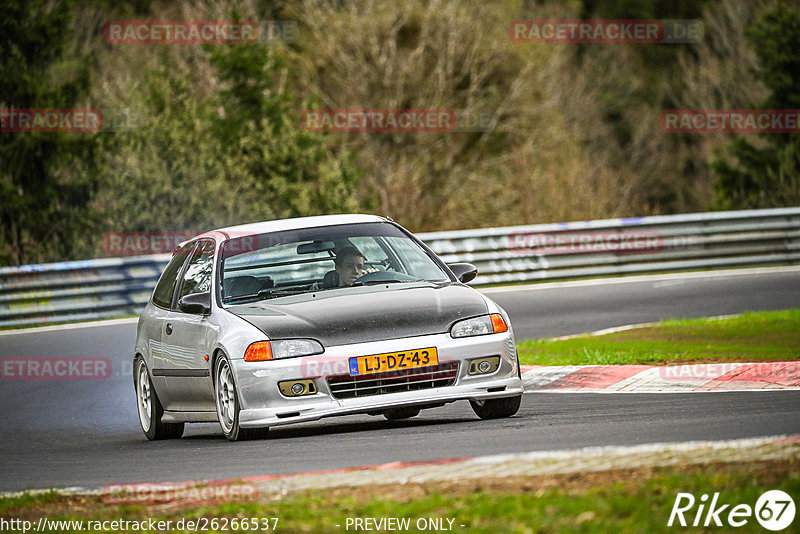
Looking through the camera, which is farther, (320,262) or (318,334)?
(320,262)

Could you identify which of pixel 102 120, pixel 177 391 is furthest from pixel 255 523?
pixel 102 120

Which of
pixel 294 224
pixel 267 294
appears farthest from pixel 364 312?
pixel 294 224

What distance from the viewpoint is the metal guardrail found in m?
21.5

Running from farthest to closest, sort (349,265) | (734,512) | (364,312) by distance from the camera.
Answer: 1. (349,265)
2. (364,312)
3. (734,512)

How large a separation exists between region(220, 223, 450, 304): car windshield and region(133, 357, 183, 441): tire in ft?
4.10

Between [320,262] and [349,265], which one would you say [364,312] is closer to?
[349,265]

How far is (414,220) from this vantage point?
4041 centimetres

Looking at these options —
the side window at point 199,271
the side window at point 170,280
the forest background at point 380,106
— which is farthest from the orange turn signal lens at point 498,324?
the forest background at point 380,106

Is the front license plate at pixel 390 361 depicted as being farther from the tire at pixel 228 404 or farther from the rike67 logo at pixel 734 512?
the rike67 logo at pixel 734 512

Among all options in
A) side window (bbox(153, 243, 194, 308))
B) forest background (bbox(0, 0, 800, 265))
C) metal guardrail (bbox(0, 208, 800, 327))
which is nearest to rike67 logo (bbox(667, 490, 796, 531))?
side window (bbox(153, 243, 194, 308))

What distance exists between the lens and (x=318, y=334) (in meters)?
9.02

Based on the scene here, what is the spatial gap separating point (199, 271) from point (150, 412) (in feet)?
3.88

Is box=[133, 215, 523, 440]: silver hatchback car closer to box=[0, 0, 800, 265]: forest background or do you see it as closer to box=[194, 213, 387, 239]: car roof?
box=[194, 213, 387, 239]: car roof

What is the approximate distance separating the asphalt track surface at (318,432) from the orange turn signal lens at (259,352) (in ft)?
1.77
